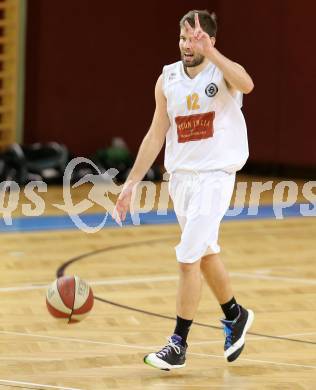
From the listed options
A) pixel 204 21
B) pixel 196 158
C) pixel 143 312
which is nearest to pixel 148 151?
pixel 196 158

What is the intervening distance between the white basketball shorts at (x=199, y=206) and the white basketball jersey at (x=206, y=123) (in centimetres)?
6

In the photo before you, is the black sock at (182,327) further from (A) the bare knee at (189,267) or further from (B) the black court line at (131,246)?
(B) the black court line at (131,246)

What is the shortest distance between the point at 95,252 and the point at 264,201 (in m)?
4.15

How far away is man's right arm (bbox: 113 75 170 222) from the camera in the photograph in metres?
5.80

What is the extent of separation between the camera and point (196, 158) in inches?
225

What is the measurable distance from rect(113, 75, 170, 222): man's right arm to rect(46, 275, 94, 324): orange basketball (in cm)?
48

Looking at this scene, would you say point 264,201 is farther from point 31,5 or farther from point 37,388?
point 37,388

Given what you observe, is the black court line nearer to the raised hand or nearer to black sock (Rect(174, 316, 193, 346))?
black sock (Rect(174, 316, 193, 346))

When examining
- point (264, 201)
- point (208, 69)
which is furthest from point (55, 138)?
point (208, 69)

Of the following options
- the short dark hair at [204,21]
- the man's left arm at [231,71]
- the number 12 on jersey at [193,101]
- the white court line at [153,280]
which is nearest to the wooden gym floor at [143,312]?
the white court line at [153,280]

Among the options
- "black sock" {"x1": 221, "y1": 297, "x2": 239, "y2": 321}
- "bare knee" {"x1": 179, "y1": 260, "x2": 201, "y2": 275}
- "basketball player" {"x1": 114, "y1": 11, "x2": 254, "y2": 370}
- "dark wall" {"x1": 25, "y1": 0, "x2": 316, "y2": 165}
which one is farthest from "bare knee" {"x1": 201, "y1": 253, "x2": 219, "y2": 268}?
"dark wall" {"x1": 25, "y1": 0, "x2": 316, "y2": 165}

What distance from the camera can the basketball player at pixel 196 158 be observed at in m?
5.63

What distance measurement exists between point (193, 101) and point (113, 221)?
19.1 feet

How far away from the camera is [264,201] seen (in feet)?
43.4
